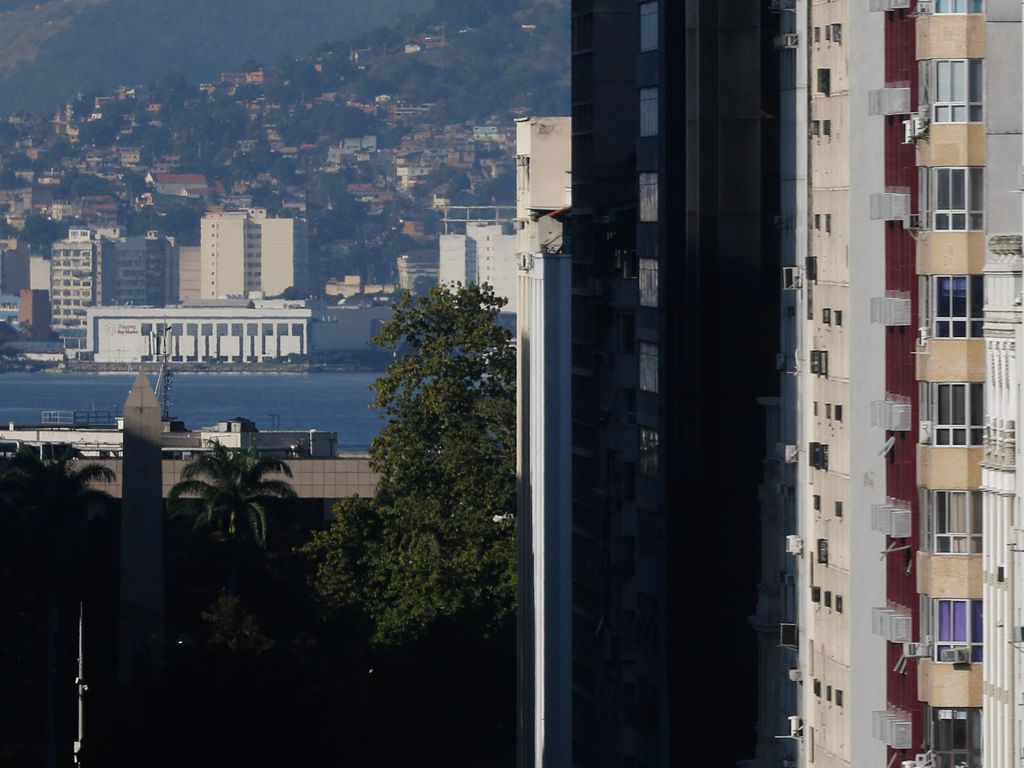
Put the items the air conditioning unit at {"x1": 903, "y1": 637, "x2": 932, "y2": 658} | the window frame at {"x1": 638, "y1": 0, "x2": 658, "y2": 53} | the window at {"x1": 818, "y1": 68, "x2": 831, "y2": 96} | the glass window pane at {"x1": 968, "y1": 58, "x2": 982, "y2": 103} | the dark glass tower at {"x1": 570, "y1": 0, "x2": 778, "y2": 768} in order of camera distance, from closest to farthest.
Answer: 1. the glass window pane at {"x1": 968, "y1": 58, "x2": 982, "y2": 103}
2. the air conditioning unit at {"x1": 903, "y1": 637, "x2": 932, "y2": 658}
3. the window at {"x1": 818, "y1": 68, "x2": 831, "y2": 96}
4. the dark glass tower at {"x1": 570, "y1": 0, "x2": 778, "y2": 768}
5. the window frame at {"x1": 638, "y1": 0, "x2": 658, "y2": 53}

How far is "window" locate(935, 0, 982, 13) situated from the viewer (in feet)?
88.2

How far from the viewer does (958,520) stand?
26.5 metres

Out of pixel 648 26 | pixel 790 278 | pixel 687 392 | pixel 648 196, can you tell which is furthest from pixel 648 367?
pixel 790 278

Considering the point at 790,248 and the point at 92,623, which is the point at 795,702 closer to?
the point at 790,248

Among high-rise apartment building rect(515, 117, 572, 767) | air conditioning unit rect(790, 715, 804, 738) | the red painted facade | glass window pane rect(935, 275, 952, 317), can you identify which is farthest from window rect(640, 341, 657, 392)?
glass window pane rect(935, 275, 952, 317)

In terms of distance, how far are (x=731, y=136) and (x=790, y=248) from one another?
416 cm

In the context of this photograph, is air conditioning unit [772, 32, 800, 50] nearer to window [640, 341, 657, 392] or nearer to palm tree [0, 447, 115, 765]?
window [640, 341, 657, 392]

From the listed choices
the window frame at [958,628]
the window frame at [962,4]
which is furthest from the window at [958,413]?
the window frame at [962,4]

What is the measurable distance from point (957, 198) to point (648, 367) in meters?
15.3

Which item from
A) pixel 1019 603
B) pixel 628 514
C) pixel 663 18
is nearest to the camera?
pixel 1019 603

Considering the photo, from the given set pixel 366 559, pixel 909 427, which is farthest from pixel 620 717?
pixel 366 559

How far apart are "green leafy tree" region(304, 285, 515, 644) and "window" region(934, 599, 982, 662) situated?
3321cm

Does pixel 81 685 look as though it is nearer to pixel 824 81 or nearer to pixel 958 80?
pixel 824 81

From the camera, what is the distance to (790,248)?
112ft
